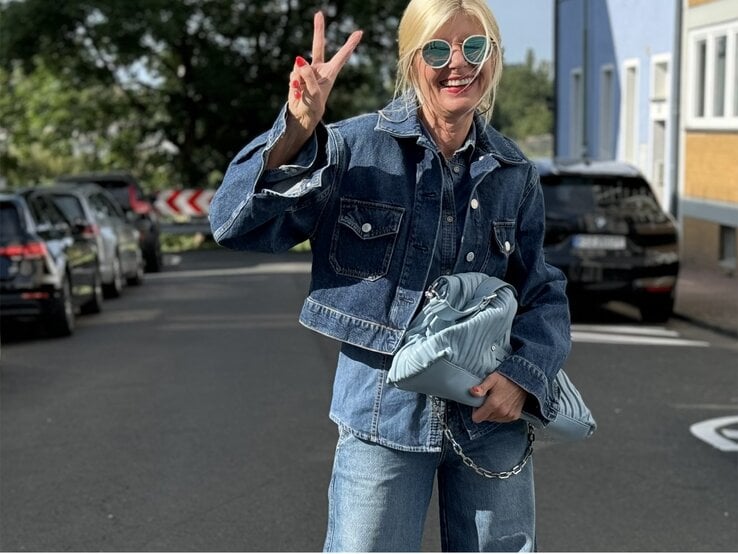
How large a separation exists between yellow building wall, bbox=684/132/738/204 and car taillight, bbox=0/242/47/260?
432 inches

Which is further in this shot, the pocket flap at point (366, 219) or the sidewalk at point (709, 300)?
the sidewalk at point (709, 300)

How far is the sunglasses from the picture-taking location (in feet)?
9.40

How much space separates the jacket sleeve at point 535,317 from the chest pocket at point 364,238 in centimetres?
Answer: 32

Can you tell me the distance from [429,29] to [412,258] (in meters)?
0.47

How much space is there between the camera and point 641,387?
9648mm

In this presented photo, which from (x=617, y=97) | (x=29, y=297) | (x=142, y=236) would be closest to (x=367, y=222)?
(x=29, y=297)

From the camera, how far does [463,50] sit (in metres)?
2.87

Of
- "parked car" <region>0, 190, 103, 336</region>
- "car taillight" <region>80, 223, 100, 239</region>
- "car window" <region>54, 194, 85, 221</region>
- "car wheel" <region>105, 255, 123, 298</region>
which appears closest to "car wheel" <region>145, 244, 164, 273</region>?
"car wheel" <region>105, 255, 123, 298</region>

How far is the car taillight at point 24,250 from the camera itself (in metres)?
13.0

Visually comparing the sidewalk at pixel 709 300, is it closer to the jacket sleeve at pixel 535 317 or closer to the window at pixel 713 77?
the window at pixel 713 77

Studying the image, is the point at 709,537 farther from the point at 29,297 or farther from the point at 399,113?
the point at 29,297

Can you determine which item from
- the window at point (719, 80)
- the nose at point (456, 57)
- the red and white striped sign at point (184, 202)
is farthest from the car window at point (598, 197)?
the red and white striped sign at point (184, 202)

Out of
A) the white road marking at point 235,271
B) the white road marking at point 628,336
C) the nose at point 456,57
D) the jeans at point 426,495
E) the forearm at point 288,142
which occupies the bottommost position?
the white road marking at point 235,271

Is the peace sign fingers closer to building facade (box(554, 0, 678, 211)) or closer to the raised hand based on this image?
the raised hand
